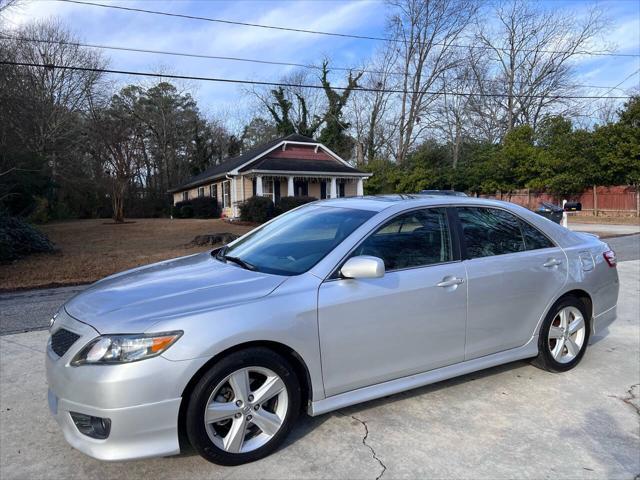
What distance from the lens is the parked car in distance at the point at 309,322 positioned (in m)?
2.56

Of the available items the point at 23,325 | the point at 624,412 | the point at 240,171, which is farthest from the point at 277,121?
the point at 624,412

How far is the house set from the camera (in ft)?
97.2

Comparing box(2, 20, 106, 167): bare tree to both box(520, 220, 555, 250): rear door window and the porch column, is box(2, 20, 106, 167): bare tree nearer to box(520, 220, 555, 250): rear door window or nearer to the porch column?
the porch column

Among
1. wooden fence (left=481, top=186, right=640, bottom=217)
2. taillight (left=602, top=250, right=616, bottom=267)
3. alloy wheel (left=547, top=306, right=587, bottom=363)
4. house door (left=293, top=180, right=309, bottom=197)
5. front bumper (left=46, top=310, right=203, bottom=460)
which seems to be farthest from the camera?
house door (left=293, top=180, right=309, bottom=197)

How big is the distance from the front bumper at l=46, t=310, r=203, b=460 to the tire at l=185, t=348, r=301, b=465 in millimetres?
119

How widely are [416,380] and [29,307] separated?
20.0ft

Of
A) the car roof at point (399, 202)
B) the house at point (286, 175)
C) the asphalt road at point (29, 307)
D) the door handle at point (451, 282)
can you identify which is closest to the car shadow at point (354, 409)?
the door handle at point (451, 282)

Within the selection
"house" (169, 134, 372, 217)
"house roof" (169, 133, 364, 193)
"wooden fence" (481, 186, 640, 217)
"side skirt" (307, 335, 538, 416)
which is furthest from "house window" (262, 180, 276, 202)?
"side skirt" (307, 335, 538, 416)

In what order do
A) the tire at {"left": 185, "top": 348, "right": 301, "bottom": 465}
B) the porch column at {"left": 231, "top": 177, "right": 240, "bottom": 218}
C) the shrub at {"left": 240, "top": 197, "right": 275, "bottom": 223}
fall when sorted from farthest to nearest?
the porch column at {"left": 231, "top": 177, "right": 240, "bottom": 218} → the shrub at {"left": 240, "top": 197, "right": 275, "bottom": 223} → the tire at {"left": 185, "top": 348, "right": 301, "bottom": 465}

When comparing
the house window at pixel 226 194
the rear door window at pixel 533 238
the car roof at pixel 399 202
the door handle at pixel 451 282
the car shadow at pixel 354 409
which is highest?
the house window at pixel 226 194

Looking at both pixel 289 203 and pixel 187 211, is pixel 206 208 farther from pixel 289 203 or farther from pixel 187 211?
pixel 289 203

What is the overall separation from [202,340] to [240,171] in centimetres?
2779

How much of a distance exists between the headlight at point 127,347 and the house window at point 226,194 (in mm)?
30554

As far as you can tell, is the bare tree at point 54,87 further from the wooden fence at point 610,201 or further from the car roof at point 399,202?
the wooden fence at point 610,201
